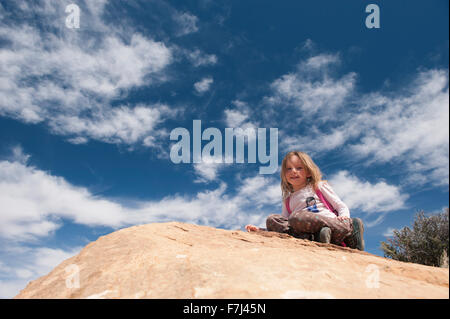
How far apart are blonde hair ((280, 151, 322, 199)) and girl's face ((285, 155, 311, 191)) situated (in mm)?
63

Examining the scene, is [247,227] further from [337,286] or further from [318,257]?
[337,286]

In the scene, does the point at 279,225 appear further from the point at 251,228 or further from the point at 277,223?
the point at 251,228

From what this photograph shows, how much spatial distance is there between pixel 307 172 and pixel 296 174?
22cm

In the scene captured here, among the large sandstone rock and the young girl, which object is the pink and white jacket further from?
the large sandstone rock

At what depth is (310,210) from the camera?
497 centimetres

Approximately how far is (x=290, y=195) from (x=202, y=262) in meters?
3.29

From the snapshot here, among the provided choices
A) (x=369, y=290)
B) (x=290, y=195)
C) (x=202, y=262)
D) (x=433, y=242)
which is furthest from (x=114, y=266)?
(x=433, y=242)

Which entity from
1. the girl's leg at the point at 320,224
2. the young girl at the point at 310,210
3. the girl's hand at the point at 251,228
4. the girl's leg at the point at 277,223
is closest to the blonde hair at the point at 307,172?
the young girl at the point at 310,210

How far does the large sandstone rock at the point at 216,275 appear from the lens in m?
2.07

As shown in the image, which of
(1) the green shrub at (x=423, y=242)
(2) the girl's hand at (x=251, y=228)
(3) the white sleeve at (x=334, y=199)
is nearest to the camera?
(3) the white sleeve at (x=334, y=199)

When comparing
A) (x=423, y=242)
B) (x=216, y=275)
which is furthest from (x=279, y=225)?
(x=423, y=242)

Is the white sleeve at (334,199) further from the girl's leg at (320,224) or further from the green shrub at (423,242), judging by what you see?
the green shrub at (423,242)

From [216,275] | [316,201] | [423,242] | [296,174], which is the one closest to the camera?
[216,275]
